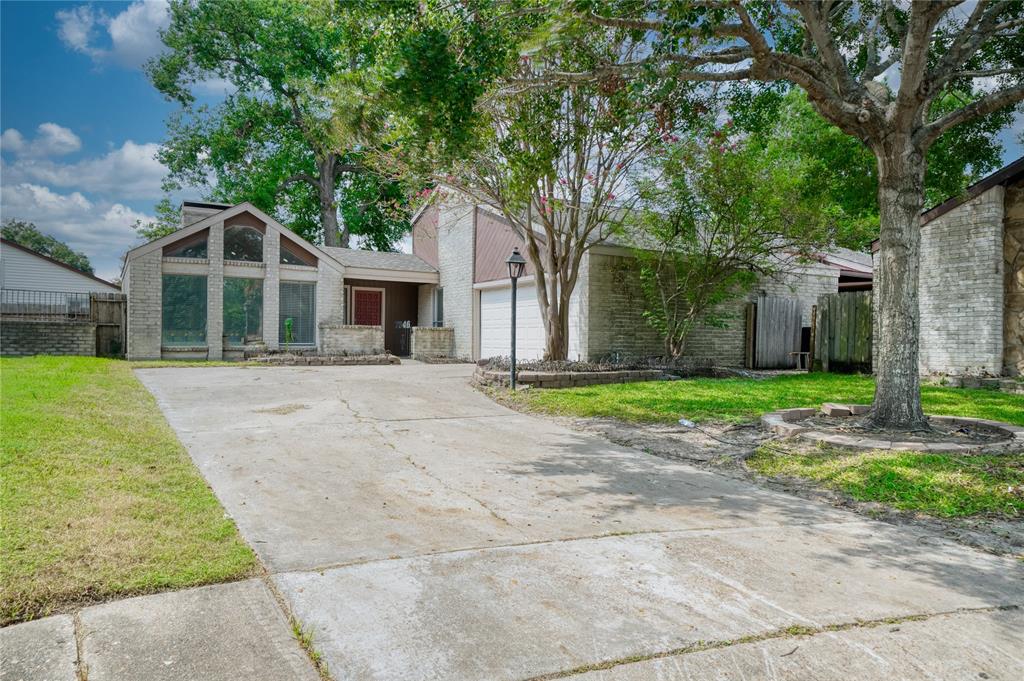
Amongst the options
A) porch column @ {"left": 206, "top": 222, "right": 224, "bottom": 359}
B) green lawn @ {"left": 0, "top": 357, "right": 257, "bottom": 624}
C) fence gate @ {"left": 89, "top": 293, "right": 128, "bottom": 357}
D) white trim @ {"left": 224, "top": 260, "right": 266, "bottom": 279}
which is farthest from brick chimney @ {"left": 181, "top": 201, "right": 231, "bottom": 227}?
green lawn @ {"left": 0, "top": 357, "right": 257, "bottom": 624}

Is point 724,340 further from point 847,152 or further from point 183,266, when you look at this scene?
point 183,266

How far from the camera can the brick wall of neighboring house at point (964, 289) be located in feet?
36.6

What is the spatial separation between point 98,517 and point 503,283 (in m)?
14.3

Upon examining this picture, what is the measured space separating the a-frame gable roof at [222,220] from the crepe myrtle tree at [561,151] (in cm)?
771

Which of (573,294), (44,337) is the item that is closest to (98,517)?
(573,294)

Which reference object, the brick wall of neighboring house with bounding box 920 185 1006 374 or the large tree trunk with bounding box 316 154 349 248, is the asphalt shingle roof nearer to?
the large tree trunk with bounding box 316 154 349 248

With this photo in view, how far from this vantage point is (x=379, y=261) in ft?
70.6

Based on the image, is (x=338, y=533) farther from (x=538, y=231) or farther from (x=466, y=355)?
(x=466, y=355)

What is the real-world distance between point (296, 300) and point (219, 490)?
15233mm

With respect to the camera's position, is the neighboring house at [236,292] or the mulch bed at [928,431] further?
the neighboring house at [236,292]

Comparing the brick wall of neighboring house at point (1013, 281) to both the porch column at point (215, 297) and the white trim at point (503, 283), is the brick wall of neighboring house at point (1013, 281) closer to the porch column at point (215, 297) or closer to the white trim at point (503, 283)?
the white trim at point (503, 283)

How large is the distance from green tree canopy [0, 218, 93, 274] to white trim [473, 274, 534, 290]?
150ft

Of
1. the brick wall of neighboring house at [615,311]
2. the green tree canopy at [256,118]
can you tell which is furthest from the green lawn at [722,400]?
the green tree canopy at [256,118]

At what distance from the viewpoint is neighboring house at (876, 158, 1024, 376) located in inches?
433
